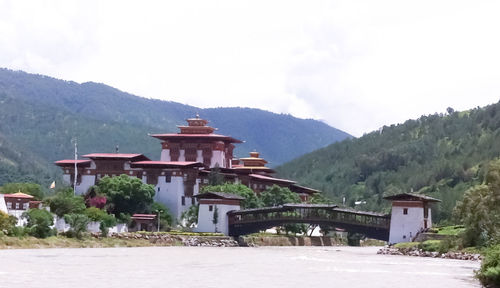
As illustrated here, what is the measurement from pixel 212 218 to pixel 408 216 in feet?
78.9

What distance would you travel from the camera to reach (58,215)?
99875 mm

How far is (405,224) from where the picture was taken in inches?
4193

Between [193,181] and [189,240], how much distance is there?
25.1 meters

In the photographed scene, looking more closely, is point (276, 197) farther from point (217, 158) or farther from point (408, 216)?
point (408, 216)

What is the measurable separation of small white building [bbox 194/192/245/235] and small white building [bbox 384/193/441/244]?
68.4 ft

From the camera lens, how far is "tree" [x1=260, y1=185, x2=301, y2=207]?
13150cm

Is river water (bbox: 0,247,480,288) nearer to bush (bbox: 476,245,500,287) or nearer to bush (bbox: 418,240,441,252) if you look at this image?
bush (bbox: 476,245,500,287)

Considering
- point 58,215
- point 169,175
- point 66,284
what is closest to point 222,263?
point 66,284

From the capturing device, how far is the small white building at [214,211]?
118 m

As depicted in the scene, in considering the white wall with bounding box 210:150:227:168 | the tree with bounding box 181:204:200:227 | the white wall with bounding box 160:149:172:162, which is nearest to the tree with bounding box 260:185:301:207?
the tree with bounding box 181:204:200:227

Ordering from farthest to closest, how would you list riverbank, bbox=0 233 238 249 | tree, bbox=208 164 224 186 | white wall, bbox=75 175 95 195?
white wall, bbox=75 175 95 195 < tree, bbox=208 164 224 186 < riverbank, bbox=0 233 238 249

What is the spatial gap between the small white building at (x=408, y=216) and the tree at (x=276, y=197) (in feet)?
85.4

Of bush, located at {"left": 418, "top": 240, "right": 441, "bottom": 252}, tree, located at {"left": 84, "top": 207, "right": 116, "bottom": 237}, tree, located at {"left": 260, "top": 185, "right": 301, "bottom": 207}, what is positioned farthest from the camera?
tree, located at {"left": 260, "top": 185, "right": 301, "bottom": 207}

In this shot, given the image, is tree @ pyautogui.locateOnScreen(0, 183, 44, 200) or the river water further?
tree @ pyautogui.locateOnScreen(0, 183, 44, 200)
